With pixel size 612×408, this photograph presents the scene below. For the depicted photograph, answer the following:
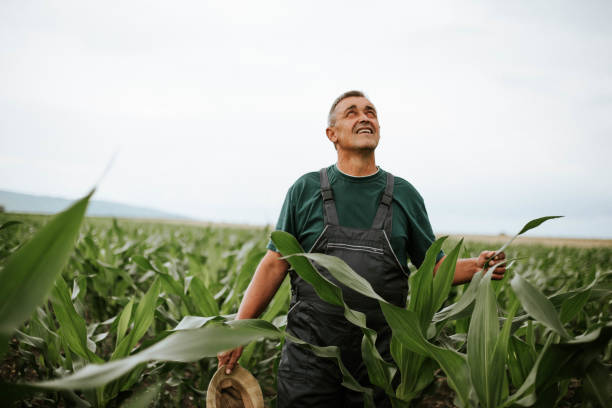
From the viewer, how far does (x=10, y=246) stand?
12.7 ft

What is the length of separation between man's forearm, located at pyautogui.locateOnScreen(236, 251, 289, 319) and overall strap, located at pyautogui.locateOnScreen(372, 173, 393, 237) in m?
0.38

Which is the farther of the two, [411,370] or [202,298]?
[202,298]

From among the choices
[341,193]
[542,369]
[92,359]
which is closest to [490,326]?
[542,369]

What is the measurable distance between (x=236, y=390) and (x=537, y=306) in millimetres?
949

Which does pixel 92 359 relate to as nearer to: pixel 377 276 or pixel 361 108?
pixel 377 276

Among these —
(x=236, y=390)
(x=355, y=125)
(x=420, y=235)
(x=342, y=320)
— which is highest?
(x=355, y=125)

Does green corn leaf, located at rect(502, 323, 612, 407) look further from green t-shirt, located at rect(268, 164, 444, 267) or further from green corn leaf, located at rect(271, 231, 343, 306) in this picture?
green t-shirt, located at rect(268, 164, 444, 267)

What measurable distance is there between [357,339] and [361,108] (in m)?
0.84

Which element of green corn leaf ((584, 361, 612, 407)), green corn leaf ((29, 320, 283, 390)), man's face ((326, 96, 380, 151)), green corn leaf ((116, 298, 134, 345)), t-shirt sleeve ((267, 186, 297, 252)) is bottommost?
green corn leaf ((116, 298, 134, 345))

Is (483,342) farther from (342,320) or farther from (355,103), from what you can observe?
(355,103)

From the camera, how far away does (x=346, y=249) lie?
4.19 feet

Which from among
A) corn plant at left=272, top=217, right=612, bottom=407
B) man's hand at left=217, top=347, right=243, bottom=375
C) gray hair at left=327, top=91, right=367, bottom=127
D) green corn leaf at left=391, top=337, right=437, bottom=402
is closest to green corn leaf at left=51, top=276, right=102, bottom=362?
man's hand at left=217, top=347, right=243, bottom=375

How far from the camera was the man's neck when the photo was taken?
1409mm

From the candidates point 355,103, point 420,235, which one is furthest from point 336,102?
point 420,235
